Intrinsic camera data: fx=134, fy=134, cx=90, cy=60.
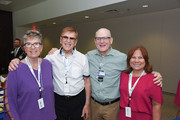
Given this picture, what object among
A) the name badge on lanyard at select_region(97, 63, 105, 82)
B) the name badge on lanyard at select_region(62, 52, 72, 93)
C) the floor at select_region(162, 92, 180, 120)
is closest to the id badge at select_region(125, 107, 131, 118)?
the name badge on lanyard at select_region(97, 63, 105, 82)

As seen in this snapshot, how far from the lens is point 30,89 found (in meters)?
1.32

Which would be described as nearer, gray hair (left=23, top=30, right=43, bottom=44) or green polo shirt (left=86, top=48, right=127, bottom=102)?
gray hair (left=23, top=30, right=43, bottom=44)

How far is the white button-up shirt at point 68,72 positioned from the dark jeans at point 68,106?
67mm

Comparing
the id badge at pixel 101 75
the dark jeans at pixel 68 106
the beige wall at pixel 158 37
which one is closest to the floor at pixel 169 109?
the beige wall at pixel 158 37

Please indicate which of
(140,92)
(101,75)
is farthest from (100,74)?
(140,92)

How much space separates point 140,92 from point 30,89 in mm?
1177

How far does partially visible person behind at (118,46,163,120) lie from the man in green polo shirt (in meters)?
0.20

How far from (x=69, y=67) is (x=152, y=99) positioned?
42.2 inches

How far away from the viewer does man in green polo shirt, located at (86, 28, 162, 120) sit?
1872 millimetres

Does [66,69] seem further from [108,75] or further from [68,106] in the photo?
[108,75]

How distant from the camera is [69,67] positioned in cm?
176

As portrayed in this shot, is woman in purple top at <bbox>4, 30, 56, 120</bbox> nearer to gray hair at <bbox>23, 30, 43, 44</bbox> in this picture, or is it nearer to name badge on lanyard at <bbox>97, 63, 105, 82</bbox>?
gray hair at <bbox>23, 30, 43, 44</bbox>

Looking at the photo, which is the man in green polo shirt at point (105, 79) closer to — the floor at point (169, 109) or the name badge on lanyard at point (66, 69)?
the name badge on lanyard at point (66, 69)

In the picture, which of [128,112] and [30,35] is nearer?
[30,35]
